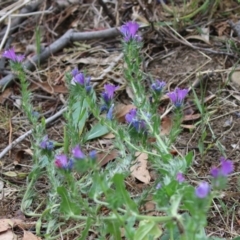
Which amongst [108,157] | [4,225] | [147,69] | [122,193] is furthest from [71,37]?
[122,193]

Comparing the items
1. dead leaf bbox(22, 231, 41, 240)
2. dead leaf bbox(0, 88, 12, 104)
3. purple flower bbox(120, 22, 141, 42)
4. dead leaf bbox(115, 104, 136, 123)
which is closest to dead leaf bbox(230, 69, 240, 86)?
dead leaf bbox(115, 104, 136, 123)

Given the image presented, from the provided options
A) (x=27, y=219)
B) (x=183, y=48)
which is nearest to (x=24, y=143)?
(x=27, y=219)

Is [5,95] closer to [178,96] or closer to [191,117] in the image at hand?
[191,117]

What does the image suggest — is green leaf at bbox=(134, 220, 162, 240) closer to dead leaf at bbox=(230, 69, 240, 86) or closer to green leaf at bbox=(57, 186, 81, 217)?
green leaf at bbox=(57, 186, 81, 217)

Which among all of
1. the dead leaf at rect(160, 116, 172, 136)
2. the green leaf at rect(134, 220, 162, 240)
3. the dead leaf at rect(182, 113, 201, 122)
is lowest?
the dead leaf at rect(182, 113, 201, 122)

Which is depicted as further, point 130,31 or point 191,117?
point 191,117

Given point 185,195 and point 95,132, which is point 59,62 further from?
point 185,195
